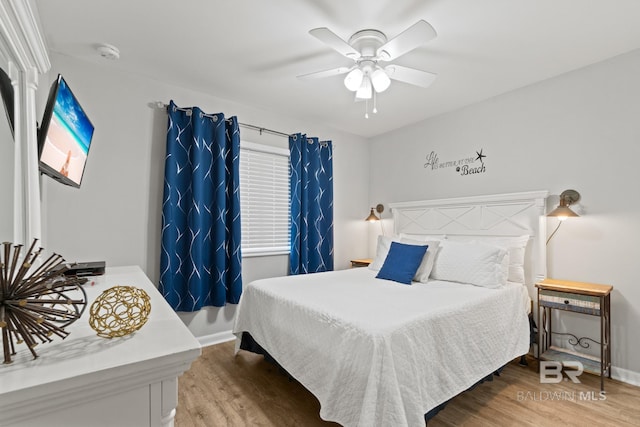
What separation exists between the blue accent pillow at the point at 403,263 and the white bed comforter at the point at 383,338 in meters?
0.10

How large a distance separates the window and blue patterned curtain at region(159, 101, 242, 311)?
0.79 ft

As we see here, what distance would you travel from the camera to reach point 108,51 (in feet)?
7.58

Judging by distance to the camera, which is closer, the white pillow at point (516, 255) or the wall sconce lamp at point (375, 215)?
the white pillow at point (516, 255)

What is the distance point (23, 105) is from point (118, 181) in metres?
1.41

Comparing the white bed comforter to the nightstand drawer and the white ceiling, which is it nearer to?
the nightstand drawer

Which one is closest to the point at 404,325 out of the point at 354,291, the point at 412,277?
the point at 354,291

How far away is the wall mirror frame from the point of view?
121 cm

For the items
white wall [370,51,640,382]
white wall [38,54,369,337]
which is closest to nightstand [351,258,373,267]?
white wall [370,51,640,382]

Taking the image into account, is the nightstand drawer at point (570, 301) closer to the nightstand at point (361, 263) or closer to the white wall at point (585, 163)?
the white wall at point (585, 163)

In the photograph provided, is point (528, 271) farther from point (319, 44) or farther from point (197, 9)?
point (197, 9)

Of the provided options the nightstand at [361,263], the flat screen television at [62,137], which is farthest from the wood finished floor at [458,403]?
the nightstand at [361,263]

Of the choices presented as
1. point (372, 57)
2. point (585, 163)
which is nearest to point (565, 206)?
point (585, 163)

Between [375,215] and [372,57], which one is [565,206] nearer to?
[372,57]

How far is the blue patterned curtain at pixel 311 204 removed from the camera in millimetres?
3680
